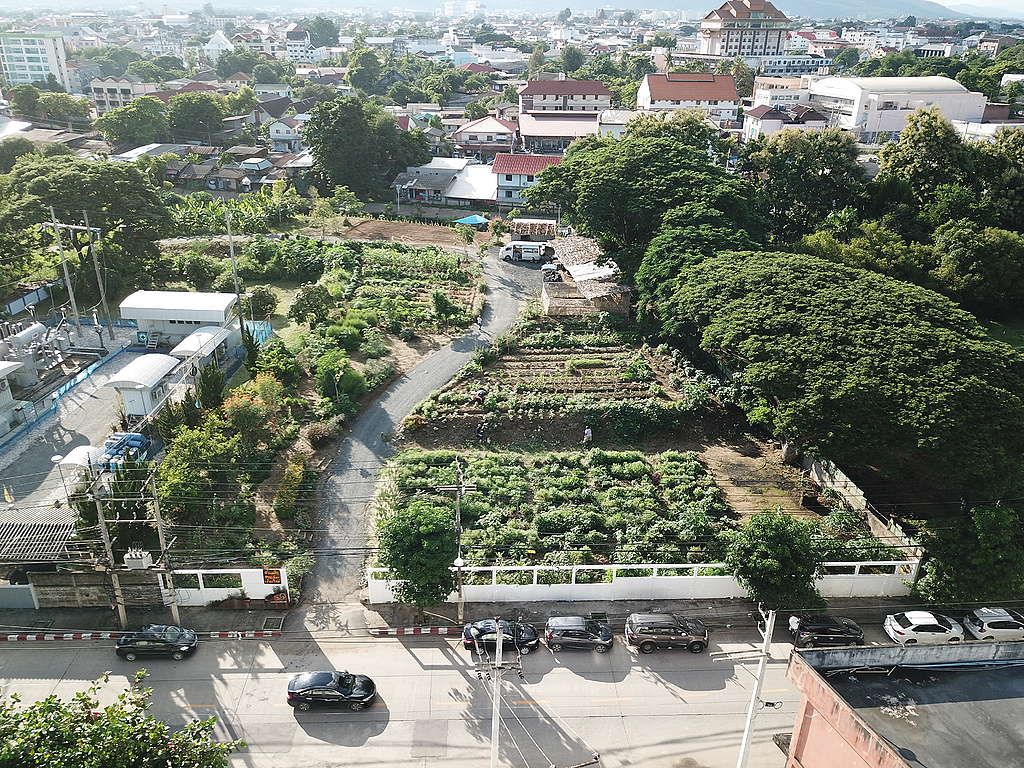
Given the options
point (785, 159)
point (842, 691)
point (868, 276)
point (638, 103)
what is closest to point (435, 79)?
point (638, 103)

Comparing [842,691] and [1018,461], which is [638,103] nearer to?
[1018,461]

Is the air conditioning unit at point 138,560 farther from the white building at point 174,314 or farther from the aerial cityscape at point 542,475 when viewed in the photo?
the white building at point 174,314

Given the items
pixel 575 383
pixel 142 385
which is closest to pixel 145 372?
pixel 142 385

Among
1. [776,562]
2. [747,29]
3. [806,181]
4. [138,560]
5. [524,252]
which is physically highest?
[747,29]

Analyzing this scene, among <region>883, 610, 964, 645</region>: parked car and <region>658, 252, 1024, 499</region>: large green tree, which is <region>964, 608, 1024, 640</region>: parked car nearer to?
<region>883, 610, 964, 645</region>: parked car

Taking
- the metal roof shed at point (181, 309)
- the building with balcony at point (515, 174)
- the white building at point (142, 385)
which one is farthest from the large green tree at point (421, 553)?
the building with balcony at point (515, 174)

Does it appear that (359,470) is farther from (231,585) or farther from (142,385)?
(142,385)
